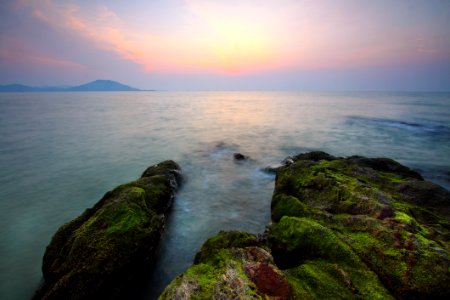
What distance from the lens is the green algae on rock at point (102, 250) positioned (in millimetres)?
5285

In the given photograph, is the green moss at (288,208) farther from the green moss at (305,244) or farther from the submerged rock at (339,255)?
the green moss at (305,244)

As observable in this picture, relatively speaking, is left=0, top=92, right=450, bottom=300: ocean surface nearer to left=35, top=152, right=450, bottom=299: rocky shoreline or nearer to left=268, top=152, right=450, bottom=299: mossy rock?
left=35, top=152, right=450, bottom=299: rocky shoreline

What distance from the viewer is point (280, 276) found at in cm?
410

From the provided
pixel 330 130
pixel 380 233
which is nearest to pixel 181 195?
pixel 380 233

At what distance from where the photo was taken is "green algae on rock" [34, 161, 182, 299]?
5285 millimetres

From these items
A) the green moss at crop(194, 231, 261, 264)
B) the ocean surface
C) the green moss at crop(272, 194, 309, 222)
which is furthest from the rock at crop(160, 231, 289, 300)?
the ocean surface

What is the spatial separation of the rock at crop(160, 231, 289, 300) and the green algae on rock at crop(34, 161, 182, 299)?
7.22 ft

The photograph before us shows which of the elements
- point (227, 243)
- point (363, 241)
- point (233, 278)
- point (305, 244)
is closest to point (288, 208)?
point (305, 244)

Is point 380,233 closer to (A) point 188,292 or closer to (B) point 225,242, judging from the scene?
(B) point 225,242

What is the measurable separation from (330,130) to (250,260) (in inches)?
1217

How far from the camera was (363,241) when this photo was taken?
5.05 meters

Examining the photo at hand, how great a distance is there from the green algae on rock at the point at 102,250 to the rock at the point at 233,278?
7.22 feet

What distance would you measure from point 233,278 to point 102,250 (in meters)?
3.45

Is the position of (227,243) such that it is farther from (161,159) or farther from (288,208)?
(161,159)
